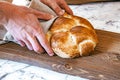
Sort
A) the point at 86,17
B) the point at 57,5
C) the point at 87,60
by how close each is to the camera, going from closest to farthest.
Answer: the point at 87,60
the point at 57,5
the point at 86,17

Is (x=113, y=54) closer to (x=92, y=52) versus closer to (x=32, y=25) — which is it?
(x=92, y=52)

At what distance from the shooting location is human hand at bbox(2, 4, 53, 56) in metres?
0.70

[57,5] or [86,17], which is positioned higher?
Answer: [57,5]

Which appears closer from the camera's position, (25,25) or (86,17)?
(25,25)

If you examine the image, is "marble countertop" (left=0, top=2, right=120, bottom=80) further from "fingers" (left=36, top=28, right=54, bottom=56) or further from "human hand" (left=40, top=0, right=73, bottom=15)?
"human hand" (left=40, top=0, right=73, bottom=15)

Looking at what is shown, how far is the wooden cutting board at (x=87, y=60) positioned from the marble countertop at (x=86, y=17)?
0.7 inches

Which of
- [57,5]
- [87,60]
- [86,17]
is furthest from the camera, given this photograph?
[86,17]

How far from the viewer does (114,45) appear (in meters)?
0.77

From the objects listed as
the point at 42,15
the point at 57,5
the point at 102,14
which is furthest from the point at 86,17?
the point at 42,15

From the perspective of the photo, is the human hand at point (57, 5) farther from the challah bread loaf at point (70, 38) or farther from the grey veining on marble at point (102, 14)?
the grey veining on marble at point (102, 14)

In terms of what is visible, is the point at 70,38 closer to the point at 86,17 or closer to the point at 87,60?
the point at 87,60

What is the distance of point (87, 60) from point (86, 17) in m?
0.43

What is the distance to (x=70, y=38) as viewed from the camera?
696mm

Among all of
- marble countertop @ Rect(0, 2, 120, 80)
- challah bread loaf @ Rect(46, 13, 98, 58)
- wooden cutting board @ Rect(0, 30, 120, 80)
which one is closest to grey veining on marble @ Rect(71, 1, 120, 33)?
marble countertop @ Rect(0, 2, 120, 80)
